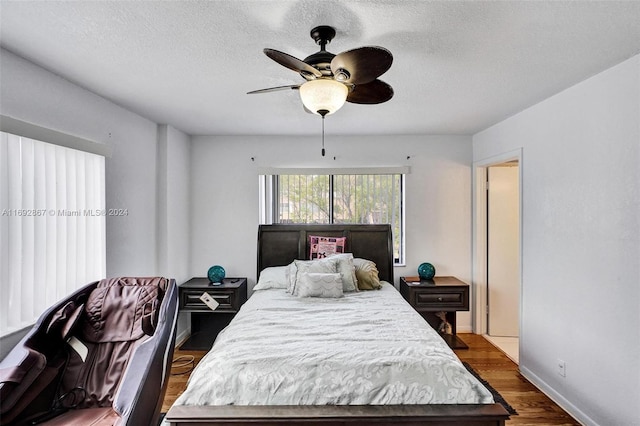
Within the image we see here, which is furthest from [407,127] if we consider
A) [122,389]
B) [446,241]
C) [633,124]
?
[122,389]

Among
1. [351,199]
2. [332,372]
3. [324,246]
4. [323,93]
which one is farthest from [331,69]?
[351,199]

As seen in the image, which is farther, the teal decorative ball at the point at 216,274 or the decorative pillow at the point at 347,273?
the teal decorative ball at the point at 216,274

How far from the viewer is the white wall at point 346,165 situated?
4145 millimetres

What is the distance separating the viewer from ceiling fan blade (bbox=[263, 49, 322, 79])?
1380mm

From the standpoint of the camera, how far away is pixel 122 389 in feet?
5.69

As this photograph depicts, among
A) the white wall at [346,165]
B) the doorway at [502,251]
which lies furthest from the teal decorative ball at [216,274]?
the doorway at [502,251]

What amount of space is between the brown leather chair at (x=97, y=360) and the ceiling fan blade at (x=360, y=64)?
1722mm

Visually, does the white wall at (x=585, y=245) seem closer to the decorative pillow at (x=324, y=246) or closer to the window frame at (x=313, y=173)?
the window frame at (x=313, y=173)

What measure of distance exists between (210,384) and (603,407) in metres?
2.54

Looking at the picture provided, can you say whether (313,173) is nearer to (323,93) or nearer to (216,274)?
(216,274)

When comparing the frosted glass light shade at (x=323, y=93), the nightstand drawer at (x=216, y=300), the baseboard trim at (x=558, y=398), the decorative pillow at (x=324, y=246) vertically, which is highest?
the frosted glass light shade at (x=323, y=93)

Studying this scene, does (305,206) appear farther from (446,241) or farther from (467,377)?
(467,377)

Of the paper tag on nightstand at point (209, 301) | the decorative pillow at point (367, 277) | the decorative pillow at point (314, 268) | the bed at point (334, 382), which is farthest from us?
the paper tag on nightstand at point (209, 301)

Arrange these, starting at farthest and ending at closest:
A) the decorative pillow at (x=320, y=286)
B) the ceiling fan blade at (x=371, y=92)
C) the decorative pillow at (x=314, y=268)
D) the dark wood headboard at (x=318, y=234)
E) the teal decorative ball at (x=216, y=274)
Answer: the dark wood headboard at (x=318, y=234) < the teal decorative ball at (x=216, y=274) < the decorative pillow at (x=314, y=268) < the decorative pillow at (x=320, y=286) < the ceiling fan blade at (x=371, y=92)
